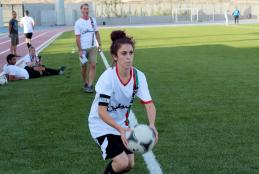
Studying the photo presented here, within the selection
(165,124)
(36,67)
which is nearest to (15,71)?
(36,67)

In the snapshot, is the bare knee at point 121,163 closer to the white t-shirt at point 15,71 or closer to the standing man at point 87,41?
the standing man at point 87,41

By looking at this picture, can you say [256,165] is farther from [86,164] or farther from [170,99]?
[170,99]

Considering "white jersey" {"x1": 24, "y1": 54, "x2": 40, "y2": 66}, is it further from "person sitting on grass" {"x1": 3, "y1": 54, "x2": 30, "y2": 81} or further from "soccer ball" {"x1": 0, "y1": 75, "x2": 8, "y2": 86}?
"soccer ball" {"x1": 0, "y1": 75, "x2": 8, "y2": 86}

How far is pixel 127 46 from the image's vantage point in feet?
16.5

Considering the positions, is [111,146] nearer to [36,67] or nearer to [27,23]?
[36,67]

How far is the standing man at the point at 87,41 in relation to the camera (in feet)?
41.2

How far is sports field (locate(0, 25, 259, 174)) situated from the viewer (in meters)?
6.72

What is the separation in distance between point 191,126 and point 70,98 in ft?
13.2

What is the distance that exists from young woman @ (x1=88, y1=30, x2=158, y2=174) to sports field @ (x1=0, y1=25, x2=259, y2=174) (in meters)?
1.18

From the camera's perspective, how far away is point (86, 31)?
41.5ft

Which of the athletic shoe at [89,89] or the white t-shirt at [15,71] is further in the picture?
the white t-shirt at [15,71]

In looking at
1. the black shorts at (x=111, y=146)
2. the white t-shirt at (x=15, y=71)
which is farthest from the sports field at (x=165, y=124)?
the black shorts at (x=111, y=146)

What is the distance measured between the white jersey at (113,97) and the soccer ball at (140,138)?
1.54ft

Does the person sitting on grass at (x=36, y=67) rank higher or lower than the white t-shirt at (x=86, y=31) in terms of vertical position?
lower
